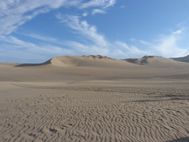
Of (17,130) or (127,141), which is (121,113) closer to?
(127,141)

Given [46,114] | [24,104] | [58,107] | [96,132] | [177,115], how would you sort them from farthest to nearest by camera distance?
[24,104], [58,107], [46,114], [177,115], [96,132]

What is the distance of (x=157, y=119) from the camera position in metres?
9.58

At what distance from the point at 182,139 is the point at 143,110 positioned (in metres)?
3.69

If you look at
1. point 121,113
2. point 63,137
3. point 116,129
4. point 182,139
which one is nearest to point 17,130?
point 63,137

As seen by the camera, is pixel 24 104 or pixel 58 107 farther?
pixel 24 104

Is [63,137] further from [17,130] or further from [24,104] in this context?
[24,104]

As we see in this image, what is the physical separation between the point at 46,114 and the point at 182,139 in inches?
211

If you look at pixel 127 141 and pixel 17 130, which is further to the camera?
pixel 17 130

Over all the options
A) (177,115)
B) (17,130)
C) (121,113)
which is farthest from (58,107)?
(177,115)

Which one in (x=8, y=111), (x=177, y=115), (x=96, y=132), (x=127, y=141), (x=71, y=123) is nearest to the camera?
(x=127, y=141)

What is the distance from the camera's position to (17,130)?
28.0 feet

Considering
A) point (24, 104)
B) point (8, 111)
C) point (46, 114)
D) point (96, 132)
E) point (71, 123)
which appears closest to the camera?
point (96, 132)

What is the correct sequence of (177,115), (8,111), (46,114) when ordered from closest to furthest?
(177,115) → (46,114) → (8,111)

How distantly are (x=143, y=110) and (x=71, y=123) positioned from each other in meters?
3.29
